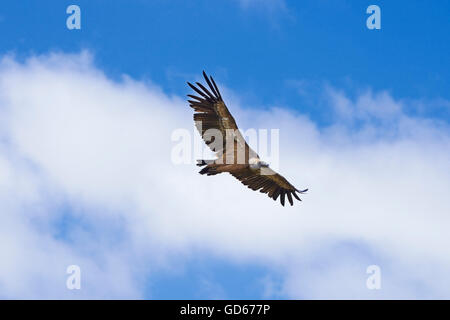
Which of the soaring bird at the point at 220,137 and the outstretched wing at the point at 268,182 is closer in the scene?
the soaring bird at the point at 220,137

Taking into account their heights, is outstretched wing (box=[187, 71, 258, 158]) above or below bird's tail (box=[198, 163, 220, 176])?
above

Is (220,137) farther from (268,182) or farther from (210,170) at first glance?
(268,182)

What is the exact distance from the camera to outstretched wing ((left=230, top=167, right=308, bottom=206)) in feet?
76.4

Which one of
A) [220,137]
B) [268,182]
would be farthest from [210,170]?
[268,182]

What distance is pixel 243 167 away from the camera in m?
22.7

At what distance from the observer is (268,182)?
23859 mm

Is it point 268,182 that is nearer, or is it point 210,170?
point 210,170

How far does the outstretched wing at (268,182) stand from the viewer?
23.3m

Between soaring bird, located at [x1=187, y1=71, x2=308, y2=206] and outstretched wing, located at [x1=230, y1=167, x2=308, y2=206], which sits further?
outstretched wing, located at [x1=230, y1=167, x2=308, y2=206]

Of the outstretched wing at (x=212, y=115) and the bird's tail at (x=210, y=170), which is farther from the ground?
the outstretched wing at (x=212, y=115)
